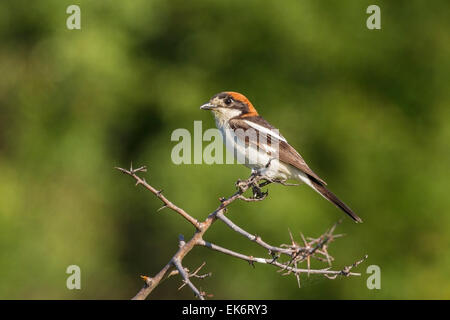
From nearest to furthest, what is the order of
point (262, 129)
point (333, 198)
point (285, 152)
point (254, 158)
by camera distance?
point (333, 198) → point (254, 158) → point (285, 152) → point (262, 129)

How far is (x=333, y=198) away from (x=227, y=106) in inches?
42.3

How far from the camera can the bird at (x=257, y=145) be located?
441 cm

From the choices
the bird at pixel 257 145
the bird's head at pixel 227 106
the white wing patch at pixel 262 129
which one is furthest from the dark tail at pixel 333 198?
the bird's head at pixel 227 106

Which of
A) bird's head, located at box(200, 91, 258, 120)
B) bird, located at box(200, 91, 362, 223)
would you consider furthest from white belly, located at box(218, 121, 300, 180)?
bird's head, located at box(200, 91, 258, 120)

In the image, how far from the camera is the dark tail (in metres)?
4.13

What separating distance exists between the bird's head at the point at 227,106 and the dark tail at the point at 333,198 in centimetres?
78

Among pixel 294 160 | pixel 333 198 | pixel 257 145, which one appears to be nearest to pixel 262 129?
pixel 257 145

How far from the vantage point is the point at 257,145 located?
14.6 feet

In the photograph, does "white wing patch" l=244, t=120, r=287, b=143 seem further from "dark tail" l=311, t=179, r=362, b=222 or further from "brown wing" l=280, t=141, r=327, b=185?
"dark tail" l=311, t=179, r=362, b=222

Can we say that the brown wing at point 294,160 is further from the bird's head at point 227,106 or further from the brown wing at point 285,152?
the bird's head at point 227,106

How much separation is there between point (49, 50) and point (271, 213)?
3.42 metres

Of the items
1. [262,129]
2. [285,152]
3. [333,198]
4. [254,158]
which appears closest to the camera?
[333,198]

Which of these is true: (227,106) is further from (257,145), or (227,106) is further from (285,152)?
(285,152)

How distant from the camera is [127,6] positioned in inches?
308
